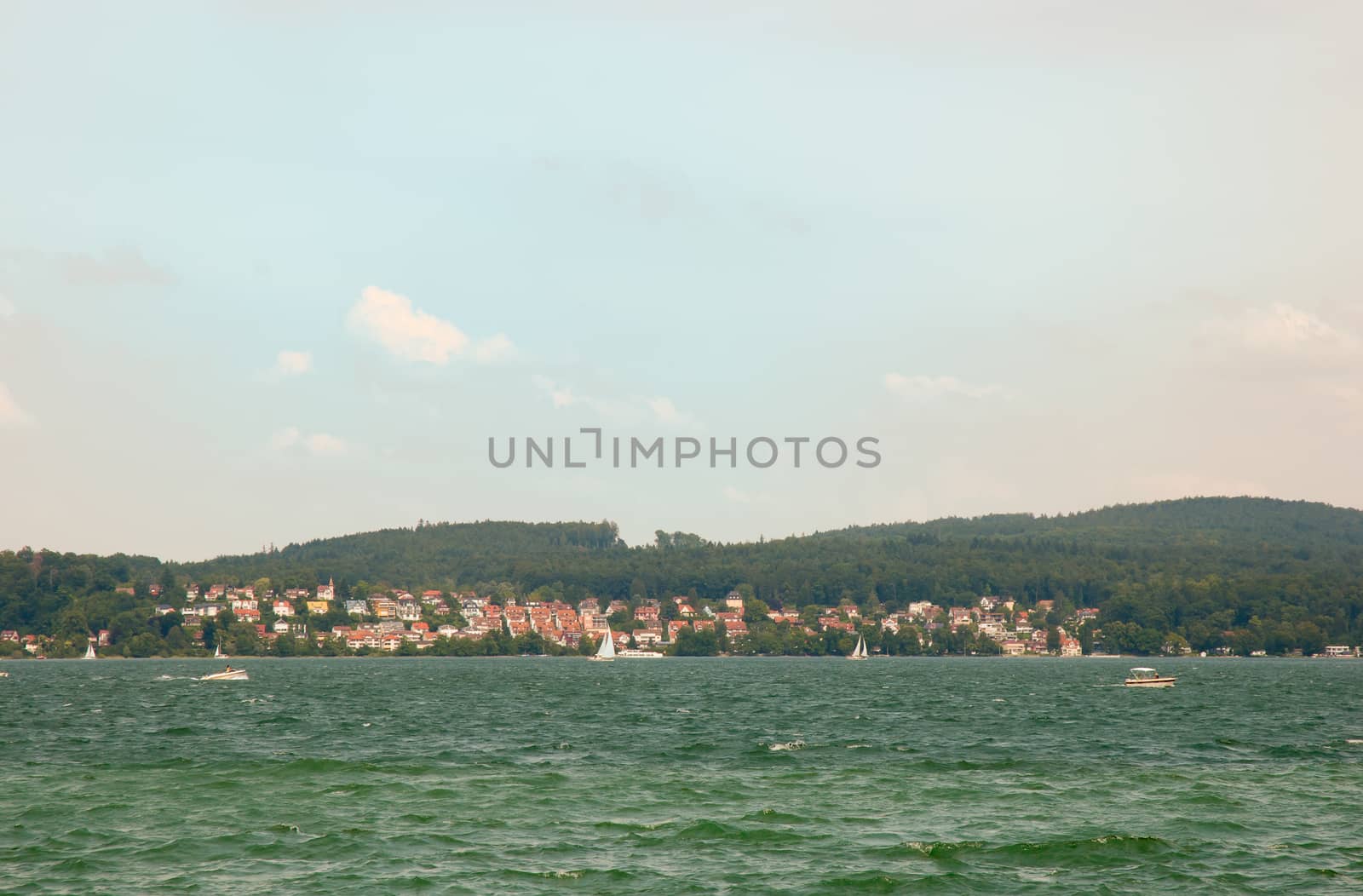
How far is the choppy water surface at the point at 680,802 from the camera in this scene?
30.8 meters

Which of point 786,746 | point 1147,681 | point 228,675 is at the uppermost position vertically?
point 228,675

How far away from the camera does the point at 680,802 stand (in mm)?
40969

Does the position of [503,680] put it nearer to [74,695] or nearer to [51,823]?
[74,695]

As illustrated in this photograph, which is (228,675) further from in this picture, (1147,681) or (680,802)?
(680,802)

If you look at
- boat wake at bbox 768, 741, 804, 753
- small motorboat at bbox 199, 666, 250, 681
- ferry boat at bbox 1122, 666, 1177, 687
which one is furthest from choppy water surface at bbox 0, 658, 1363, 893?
small motorboat at bbox 199, 666, 250, 681

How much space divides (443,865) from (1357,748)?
43.8 meters

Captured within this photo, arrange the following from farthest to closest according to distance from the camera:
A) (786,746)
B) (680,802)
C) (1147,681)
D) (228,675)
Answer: (228,675)
(1147,681)
(786,746)
(680,802)

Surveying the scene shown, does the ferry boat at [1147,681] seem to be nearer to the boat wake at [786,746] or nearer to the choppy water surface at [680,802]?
the choppy water surface at [680,802]

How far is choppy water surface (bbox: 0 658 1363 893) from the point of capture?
101 ft

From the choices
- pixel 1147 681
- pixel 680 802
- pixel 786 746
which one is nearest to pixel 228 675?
pixel 786 746

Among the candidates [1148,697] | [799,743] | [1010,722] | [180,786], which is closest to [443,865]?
[180,786]

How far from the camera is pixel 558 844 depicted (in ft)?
111

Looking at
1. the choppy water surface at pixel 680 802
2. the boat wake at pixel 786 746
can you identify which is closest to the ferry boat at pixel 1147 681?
the choppy water surface at pixel 680 802

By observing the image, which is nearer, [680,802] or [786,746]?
[680,802]
